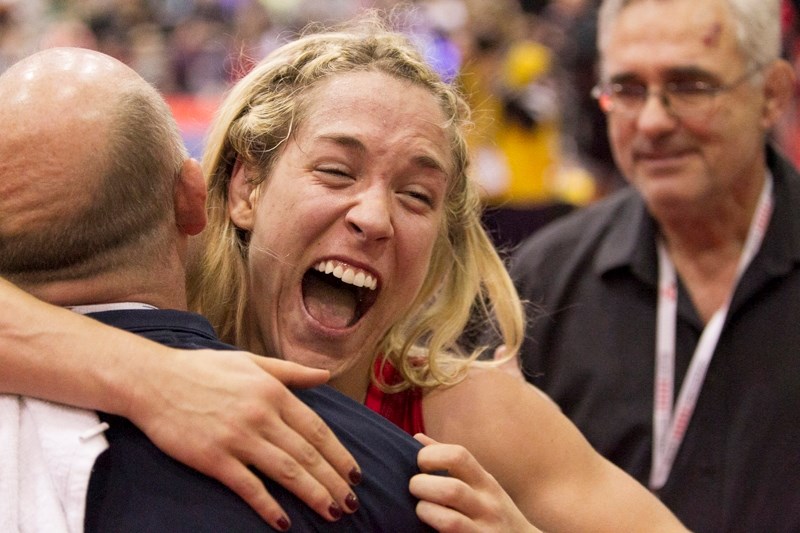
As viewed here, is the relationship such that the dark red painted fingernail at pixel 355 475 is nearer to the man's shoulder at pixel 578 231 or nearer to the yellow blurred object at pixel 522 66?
the man's shoulder at pixel 578 231

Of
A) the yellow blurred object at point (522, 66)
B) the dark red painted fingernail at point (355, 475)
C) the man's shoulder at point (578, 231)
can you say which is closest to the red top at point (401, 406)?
the dark red painted fingernail at point (355, 475)

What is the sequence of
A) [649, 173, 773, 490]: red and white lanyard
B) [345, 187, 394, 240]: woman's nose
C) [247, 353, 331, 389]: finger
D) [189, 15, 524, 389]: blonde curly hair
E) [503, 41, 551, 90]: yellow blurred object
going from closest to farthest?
1. [247, 353, 331, 389]: finger
2. [345, 187, 394, 240]: woman's nose
3. [189, 15, 524, 389]: blonde curly hair
4. [649, 173, 773, 490]: red and white lanyard
5. [503, 41, 551, 90]: yellow blurred object

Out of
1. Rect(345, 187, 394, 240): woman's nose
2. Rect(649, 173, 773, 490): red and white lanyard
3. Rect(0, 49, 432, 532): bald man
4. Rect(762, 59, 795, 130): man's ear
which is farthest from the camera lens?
Rect(762, 59, 795, 130): man's ear

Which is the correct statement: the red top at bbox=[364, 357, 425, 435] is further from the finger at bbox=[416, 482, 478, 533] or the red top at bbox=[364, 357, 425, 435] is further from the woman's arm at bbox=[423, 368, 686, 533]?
the finger at bbox=[416, 482, 478, 533]

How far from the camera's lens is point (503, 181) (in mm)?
8266

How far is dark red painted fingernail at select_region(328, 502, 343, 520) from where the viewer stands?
1.53m

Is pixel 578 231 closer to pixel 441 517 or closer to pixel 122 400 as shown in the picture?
pixel 441 517

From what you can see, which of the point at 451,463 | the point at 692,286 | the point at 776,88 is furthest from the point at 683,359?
the point at 451,463

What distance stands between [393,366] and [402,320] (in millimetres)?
97

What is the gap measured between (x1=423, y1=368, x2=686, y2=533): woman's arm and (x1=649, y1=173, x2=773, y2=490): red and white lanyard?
0.94 m

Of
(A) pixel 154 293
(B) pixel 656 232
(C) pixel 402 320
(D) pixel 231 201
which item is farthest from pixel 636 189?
(A) pixel 154 293

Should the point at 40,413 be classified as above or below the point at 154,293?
below

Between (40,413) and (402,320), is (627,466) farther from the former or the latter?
(40,413)

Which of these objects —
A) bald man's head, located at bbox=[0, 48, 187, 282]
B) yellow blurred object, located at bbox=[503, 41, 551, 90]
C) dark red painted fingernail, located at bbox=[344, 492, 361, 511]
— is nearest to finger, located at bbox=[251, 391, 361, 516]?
dark red painted fingernail, located at bbox=[344, 492, 361, 511]
